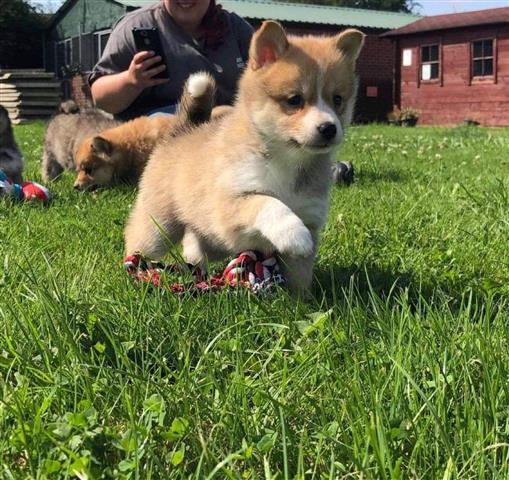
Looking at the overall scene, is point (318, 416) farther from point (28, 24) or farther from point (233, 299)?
point (28, 24)

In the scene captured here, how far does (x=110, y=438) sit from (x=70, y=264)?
1513 mm

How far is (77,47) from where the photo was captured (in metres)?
25.2

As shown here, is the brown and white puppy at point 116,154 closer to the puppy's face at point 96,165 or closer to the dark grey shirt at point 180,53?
the puppy's face at point 96,165

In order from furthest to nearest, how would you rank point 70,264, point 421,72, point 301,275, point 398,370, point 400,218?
1. point 421,72
2. point 400,218
3. point 70,264
4. point 301,275
5. point 398,370

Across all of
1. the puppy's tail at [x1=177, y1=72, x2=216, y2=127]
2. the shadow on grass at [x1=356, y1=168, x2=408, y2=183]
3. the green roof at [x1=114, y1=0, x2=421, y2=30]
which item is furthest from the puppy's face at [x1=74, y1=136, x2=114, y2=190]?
the green roof at [x1=114, y1=0, x2=421, y2=30]

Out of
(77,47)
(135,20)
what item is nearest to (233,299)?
(135,20)

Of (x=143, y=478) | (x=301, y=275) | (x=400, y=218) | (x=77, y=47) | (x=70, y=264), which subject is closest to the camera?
(x=143, y=478)

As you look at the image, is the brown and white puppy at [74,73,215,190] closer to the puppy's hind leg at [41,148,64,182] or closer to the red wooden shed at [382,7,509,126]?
the puppy's hind leg at [41,148,64,182]

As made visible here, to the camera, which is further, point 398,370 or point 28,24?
point 28,24

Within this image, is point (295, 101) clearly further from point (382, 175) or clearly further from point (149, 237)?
point (382, 175)

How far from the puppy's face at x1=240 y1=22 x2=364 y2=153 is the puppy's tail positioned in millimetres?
501

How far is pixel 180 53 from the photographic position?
4355 millimetres

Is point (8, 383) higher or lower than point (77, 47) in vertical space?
lower

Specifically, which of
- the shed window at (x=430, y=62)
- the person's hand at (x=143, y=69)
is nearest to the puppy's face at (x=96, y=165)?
the person's hand at (x=143, y=69)
